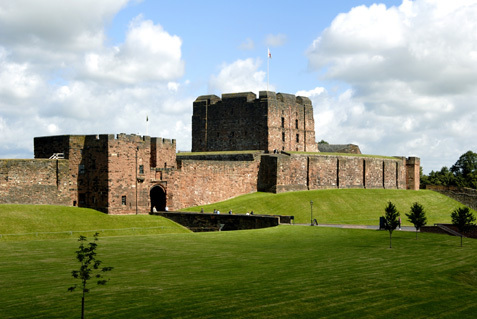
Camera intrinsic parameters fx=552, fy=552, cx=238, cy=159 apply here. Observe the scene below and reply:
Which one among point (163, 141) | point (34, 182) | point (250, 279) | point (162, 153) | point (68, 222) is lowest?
point (250, 279)

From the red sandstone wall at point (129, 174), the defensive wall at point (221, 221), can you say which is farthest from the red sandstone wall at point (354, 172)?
the red sandstone wall at point (129, 174)

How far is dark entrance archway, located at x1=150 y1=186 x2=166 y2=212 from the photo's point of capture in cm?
5538

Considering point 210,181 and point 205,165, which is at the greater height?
point 205,165

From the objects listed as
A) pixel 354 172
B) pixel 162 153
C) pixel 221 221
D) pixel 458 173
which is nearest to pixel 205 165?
pixel 162 153

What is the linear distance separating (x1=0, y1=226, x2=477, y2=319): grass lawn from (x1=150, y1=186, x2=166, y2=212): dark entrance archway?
19.4 meters

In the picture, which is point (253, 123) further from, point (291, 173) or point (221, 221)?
point (221, 221)

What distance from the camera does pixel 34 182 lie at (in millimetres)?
46062

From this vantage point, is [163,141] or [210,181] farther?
[210,181]

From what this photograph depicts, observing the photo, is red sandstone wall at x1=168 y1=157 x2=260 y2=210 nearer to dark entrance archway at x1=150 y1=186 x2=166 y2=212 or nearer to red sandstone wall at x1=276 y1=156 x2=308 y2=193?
dark entrance archway at x1=150 y1=186 x2=166 y2=212

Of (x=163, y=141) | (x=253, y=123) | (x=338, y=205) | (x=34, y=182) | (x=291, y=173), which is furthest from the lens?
(x=253, y=123)

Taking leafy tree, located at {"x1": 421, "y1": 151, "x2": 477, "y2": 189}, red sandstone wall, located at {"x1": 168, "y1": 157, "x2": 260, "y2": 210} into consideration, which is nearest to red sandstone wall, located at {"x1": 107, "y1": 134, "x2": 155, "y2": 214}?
red sandstone wall, located at {"x1": 168, "y1": 157, "x2": 260, "y2": 210}

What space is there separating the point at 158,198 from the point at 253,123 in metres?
22.1

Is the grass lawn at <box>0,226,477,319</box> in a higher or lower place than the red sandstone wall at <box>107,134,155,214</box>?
lower

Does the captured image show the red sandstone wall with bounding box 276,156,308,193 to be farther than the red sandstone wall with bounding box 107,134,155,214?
Yes
